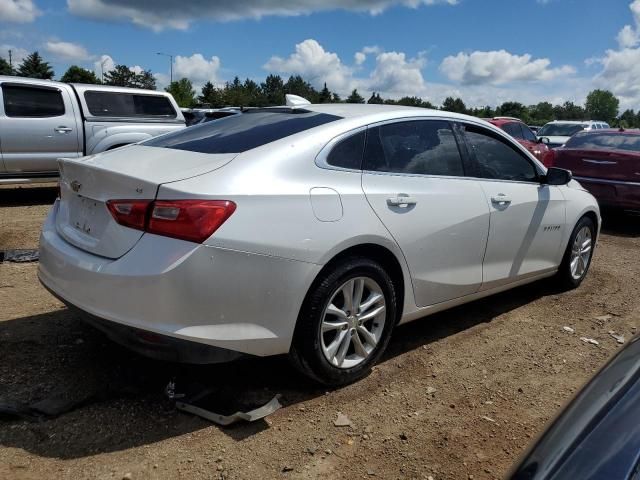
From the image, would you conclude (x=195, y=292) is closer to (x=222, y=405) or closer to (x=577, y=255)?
(x=222, y=405)

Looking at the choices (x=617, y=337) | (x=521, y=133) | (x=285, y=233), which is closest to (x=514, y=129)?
(x=521, y=133)

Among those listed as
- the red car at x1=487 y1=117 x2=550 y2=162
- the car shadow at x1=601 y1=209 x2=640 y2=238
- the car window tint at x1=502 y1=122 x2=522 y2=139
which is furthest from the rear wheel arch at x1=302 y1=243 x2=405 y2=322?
the car window tint at x1=502 y1=122 x2=522 y2=139

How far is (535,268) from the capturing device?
4.73 metres

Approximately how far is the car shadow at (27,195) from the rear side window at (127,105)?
167 centimetres

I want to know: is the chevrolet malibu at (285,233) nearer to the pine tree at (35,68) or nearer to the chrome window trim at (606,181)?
the chrome window trim at (606,181)

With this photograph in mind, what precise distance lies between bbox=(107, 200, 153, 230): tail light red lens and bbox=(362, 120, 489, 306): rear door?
4.02ft

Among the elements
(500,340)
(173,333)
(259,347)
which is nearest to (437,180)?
(500,340)

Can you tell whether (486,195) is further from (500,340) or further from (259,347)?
(259,347)

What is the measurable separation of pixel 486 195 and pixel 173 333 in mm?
2429

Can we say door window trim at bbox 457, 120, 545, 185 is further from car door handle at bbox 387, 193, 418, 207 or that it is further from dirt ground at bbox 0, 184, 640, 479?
dirt ground at bbox 0, 184, 640, 479

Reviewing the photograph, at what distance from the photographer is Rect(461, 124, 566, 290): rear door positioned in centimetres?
414

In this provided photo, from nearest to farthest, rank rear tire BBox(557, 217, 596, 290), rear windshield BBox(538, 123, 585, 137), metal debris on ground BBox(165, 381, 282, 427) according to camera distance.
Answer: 1. metal debris on ground BBox(165, 381, 282, 427)
2. rear tire BBox(557, 217, 596, 290)
3. rear windshield BBox(538, 123, 585, 137)

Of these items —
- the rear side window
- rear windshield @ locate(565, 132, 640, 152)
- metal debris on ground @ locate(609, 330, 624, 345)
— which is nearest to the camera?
metal debris on ground @ locate(609, 330, 624, 345)

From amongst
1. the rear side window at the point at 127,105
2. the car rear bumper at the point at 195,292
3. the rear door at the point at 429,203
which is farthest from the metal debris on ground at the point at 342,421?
the rear side window at the point at 127,105
